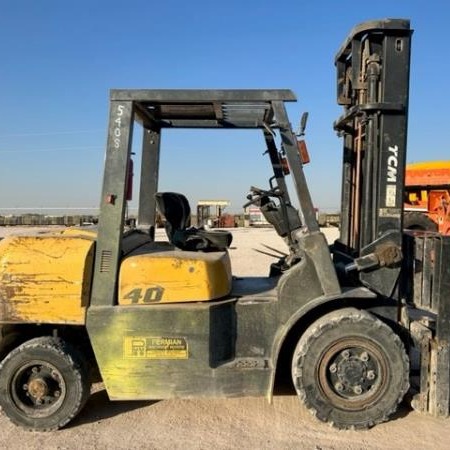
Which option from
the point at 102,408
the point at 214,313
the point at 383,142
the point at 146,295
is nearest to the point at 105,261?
the point at 146,295

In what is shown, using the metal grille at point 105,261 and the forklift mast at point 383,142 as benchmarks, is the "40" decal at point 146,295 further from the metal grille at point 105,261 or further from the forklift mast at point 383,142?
the forklift mast at point 383,142

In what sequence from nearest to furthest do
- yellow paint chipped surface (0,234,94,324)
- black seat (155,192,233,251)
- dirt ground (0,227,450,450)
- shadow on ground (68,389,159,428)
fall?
dirt ground (0,227,450,450), yellow paint chipped surface (0,234,94,324), shadow on ground (68,389,159,428), black seat (155,192,233,251)

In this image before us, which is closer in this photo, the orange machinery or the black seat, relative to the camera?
the black seat

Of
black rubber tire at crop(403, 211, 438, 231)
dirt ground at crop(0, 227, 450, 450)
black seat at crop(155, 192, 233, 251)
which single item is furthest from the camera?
black rubber tire at crop(403, 211, 438, 231)

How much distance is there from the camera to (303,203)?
4.18 metres

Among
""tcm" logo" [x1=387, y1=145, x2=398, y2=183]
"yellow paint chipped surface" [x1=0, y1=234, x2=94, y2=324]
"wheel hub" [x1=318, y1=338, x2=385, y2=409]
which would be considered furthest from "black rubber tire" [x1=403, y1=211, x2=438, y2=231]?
"yellow paint chipped surface" [x1=0, y1=234, x2=94, y2=324]

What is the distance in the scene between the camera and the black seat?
184 inches

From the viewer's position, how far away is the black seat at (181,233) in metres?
4.67

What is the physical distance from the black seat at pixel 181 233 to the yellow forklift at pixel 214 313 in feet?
1.20

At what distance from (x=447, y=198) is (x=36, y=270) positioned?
1334 centimetres

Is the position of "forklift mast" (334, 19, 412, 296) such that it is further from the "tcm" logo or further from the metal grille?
the metal grille

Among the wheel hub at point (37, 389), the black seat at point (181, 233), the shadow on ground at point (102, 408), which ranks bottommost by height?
the shadow on ground at point (102, 408)

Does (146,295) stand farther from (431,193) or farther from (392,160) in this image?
(431,193)

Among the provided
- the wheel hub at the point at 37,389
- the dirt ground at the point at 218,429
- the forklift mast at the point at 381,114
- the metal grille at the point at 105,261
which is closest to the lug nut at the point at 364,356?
the dirt ground at the point at 218,429
